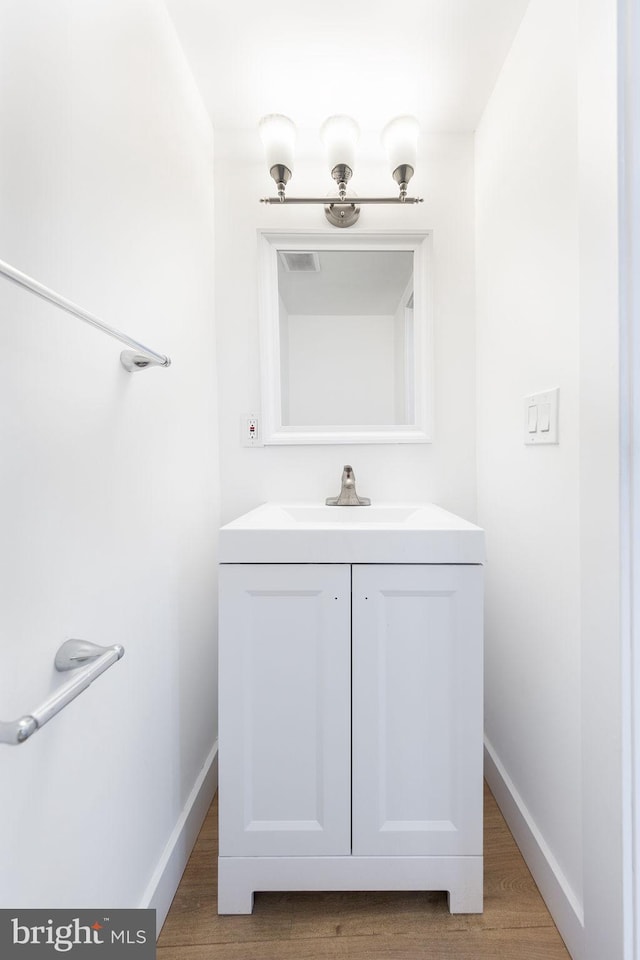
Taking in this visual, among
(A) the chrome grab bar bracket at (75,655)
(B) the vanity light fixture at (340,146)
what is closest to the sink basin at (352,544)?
(A) the chrome grab bar bracket at (75,655)

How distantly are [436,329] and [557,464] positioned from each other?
73cm

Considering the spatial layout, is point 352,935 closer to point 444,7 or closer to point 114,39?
point 114,39

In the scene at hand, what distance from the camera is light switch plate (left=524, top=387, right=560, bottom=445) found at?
100 centimetres

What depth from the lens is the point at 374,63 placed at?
1.24m

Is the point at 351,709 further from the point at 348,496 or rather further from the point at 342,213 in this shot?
the point at 342,213

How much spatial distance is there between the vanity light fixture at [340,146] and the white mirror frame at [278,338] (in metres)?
0.16

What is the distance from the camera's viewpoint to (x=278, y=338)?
1.51 m

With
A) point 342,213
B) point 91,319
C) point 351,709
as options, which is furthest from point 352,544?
point 342,213

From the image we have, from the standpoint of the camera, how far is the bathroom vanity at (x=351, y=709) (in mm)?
955

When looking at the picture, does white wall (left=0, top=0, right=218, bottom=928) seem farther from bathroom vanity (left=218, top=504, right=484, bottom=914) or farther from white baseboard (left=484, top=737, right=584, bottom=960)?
white baseboard (left=484, top=737, right=584, bottom=960)

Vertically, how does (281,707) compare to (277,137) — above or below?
below

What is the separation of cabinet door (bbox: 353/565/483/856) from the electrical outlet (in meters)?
0.71

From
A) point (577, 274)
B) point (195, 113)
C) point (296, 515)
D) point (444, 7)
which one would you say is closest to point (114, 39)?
point (195, 113)
